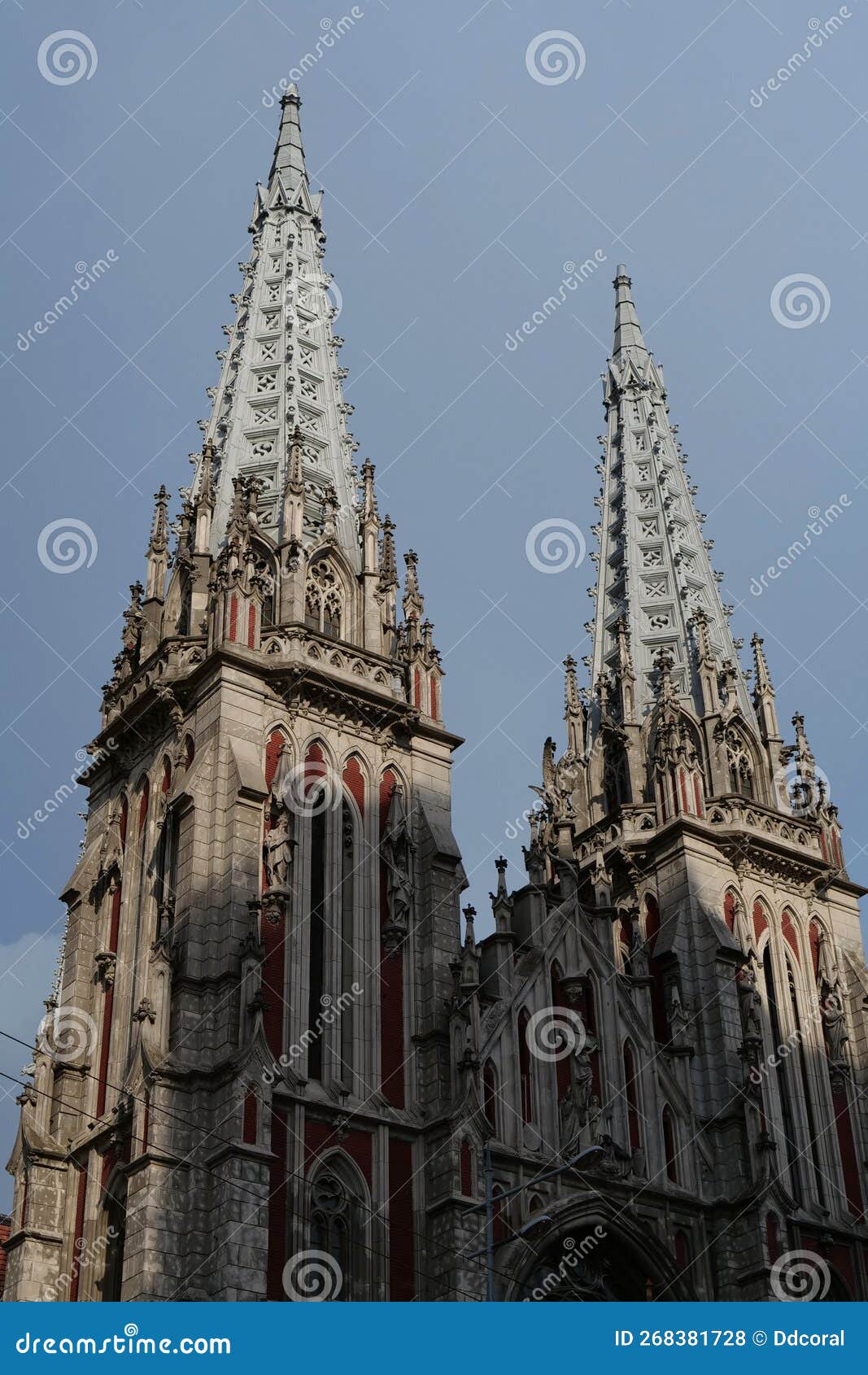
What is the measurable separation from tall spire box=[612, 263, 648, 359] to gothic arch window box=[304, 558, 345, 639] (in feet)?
73.1

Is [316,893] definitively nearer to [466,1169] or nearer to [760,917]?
[466,1169]

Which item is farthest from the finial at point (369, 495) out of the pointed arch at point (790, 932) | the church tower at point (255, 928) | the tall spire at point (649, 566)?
the pointed arch at point (790, 932)

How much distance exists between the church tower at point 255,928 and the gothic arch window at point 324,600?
3.3 inches

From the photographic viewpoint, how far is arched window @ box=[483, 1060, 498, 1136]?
36.5 metres

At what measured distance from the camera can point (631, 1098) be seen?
3931cm

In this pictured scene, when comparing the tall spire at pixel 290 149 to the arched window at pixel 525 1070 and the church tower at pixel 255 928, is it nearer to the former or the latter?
the church tower at pixel 255 928

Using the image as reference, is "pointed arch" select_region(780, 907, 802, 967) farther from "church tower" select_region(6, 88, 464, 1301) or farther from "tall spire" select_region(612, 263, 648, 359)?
"tall spire" select_region(612, 263, 648, 359)

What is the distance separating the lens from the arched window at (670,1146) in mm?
38969

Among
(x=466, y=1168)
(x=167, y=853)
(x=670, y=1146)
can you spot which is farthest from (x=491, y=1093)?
(x=167, y=853)

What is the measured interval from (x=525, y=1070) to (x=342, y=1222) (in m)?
5.99

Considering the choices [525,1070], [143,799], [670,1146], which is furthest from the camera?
[670,1146]

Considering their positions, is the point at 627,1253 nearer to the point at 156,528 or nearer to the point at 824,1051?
the point at 824,1051

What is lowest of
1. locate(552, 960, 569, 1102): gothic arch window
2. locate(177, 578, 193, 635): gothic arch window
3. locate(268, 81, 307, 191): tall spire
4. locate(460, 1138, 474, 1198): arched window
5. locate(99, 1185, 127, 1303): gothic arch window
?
locate(99, 1185, 127, 1303): gothic arch window

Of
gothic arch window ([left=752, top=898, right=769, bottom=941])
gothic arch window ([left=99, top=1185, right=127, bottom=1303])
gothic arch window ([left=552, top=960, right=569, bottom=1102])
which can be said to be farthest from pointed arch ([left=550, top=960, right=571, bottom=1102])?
gothic arch window ([left=99, top=1185, right=127, bottom=1303])
